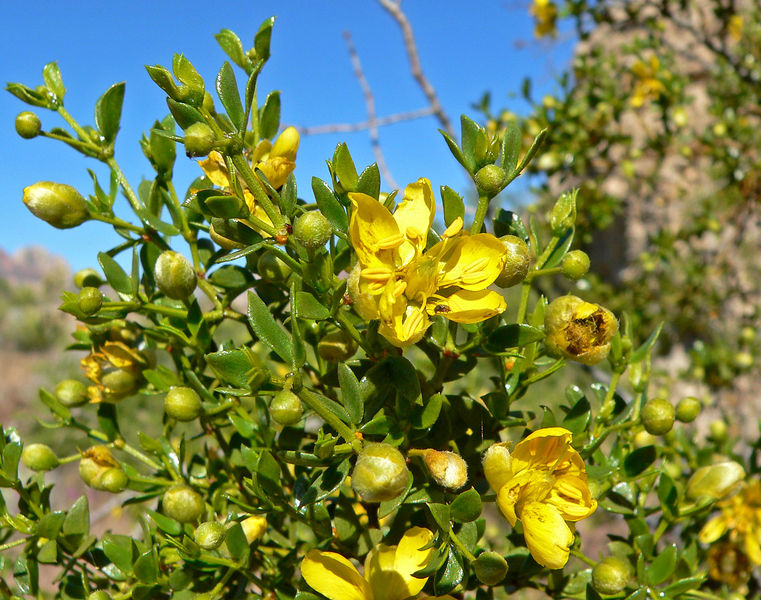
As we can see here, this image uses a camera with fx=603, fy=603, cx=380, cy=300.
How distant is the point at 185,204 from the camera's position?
0.73m

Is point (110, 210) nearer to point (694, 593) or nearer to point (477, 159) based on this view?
point (477, 159)

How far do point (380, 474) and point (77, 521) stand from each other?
1.96 feet

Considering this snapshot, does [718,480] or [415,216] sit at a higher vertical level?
[415,216]

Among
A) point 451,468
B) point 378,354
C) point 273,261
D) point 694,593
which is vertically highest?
point 273,261

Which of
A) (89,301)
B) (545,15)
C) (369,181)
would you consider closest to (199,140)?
(369,181)

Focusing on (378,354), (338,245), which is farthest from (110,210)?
(378,354)

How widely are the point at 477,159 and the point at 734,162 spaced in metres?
2.38

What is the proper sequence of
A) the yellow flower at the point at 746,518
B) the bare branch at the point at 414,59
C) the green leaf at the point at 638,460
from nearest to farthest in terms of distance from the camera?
1. the green leaf at the point at 638,460
2. the yellow flower at the point at 746,518
3. the bare branch at the point at 414,59

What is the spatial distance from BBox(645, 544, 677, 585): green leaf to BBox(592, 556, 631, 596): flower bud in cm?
10

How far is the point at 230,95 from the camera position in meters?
0.71

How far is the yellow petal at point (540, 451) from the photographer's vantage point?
77cm

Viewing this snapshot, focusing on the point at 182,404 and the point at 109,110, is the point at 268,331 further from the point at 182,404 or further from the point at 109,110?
the point at 109,110

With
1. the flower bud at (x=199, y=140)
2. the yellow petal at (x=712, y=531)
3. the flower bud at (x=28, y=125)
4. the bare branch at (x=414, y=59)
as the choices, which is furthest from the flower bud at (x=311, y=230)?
the bare branch at (x=414, y=59)

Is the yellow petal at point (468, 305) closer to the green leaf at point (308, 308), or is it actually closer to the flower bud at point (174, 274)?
the green leaf at point (308, 308)
